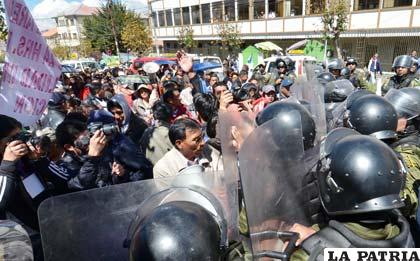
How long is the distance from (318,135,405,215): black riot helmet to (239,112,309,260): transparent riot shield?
0.18 metres

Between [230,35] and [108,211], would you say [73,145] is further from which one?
[230,35]

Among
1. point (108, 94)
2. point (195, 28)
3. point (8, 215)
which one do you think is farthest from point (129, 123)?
point (195, 28)

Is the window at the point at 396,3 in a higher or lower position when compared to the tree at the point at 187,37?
higher

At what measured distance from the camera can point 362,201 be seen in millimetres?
1536

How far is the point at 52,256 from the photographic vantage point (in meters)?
1.33

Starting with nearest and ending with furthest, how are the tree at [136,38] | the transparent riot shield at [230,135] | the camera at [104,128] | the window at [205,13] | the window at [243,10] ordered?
1. the transparent riot shield at [230,135]
2. the camera at [104,128]
3. the window at [243,10]
4. the window at [205,13]
5. the tree at [136,38]

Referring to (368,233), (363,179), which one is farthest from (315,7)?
(368,233)

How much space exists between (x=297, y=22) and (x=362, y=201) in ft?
84.2

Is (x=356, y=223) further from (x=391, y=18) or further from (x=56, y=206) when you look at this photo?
(x=391, y=18)

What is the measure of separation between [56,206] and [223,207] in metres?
0.74

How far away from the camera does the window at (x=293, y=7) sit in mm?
25266

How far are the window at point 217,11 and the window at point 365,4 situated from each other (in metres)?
13.5

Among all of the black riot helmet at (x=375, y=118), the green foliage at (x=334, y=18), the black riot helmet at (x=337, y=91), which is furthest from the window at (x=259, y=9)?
the black riot helmet at (x=375, y=118)

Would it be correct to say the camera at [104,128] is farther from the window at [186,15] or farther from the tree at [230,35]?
the window at [186,15]
